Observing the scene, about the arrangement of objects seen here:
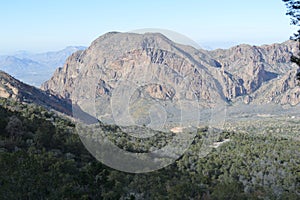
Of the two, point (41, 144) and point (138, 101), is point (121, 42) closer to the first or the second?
point (138, 101)

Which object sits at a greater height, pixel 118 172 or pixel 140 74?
pixel 140 74

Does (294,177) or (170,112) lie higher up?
(170,112)

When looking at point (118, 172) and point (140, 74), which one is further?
point (118, 172)

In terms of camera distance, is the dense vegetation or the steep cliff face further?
the steep cliff face

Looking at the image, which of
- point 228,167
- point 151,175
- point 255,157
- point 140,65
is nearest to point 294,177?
point 228,167

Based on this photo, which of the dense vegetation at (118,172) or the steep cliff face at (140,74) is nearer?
the dense vegetation at (118,172)

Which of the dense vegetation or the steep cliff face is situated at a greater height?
the steep cliff face

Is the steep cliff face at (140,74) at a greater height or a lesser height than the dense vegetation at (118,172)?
greater

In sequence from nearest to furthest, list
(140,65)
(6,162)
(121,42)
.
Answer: (6,162) < (121,42) < (140,65)
